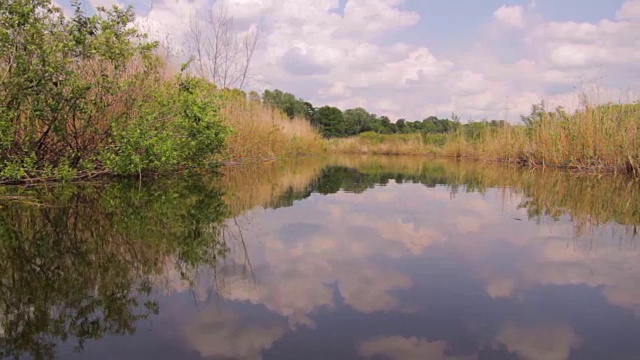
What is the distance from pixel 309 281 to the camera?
10.3 feet

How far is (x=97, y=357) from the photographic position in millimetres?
2055

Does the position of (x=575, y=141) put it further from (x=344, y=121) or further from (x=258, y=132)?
(x=344, y=121)

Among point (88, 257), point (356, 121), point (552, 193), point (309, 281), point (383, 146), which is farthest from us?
point (356, 121)

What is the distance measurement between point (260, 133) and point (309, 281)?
1432 cm

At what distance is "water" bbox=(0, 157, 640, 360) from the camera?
2.22 meters

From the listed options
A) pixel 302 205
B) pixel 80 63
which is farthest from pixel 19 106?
pixel 302 205

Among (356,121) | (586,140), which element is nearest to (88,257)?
(586,140)

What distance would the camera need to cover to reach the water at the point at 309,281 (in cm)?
222

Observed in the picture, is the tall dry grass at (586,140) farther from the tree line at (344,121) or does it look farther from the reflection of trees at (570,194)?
the tree line at (344,121)

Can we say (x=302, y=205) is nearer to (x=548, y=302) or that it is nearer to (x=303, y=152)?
(x=548, y=302)

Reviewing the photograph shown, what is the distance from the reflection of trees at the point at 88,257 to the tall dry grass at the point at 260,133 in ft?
19.6

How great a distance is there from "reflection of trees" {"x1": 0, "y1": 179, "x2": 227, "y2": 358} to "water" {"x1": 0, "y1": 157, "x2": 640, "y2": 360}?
0.05 ft

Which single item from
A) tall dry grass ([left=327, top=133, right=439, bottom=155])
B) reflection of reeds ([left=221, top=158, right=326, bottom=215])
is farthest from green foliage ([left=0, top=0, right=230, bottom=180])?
tall dry grass ([left=327, top=133, right=439, bottom=155])

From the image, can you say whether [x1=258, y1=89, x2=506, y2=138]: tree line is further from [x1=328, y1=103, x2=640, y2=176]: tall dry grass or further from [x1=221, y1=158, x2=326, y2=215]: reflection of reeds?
[x1=221, y1=158, x2=326, y2=215]: reflection of reeds
